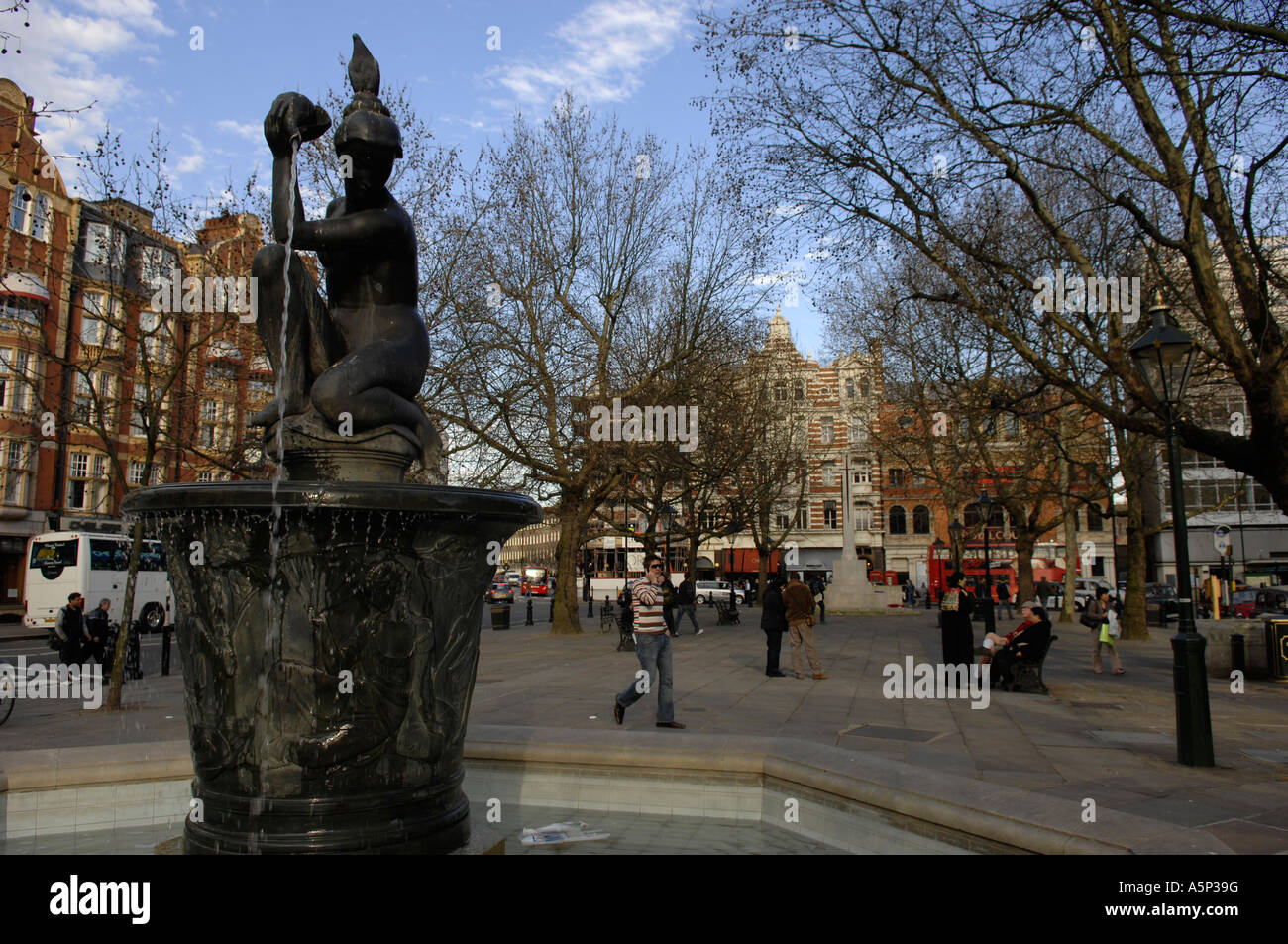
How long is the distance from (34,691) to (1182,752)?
594 inches

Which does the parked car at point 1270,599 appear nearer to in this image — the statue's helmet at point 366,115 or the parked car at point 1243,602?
the parked car at point 1243,602

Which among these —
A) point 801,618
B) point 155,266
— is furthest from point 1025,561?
point 155,266

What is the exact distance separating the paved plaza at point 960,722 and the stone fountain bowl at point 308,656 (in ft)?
9.28

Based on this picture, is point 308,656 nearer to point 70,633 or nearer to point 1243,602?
point 70,633

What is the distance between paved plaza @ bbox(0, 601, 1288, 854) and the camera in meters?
6.26

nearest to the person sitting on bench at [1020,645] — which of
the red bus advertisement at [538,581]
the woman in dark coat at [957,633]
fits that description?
the woman in dark coat at [957,633]

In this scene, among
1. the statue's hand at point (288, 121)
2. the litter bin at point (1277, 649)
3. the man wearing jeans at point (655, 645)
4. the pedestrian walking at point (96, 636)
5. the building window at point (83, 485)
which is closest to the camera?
the statue's hand at point (288, 121)

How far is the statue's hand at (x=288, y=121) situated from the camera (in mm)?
4242

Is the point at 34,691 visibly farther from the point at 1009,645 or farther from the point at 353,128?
the point at 1009,645

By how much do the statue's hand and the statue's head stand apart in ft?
0.45

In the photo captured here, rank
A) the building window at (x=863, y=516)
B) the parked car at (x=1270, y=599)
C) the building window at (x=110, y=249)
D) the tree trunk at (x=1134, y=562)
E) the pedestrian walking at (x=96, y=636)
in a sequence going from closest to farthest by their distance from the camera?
the building window at (x=110, y=249) < the pedestrian walking at (x=96, y=636) < the tree trunk at (x=1134, y=562) < the parked car at (x=1270, y=599) < the building window at (x=863, y=516)

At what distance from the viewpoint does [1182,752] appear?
7.28 meters

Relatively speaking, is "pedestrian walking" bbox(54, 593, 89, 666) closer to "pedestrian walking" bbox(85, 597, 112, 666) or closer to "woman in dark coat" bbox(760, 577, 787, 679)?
"pedestrian walking" bbox(85, 597, 112, 666)

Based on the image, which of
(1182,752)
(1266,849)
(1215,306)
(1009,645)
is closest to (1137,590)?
(1009,645)
